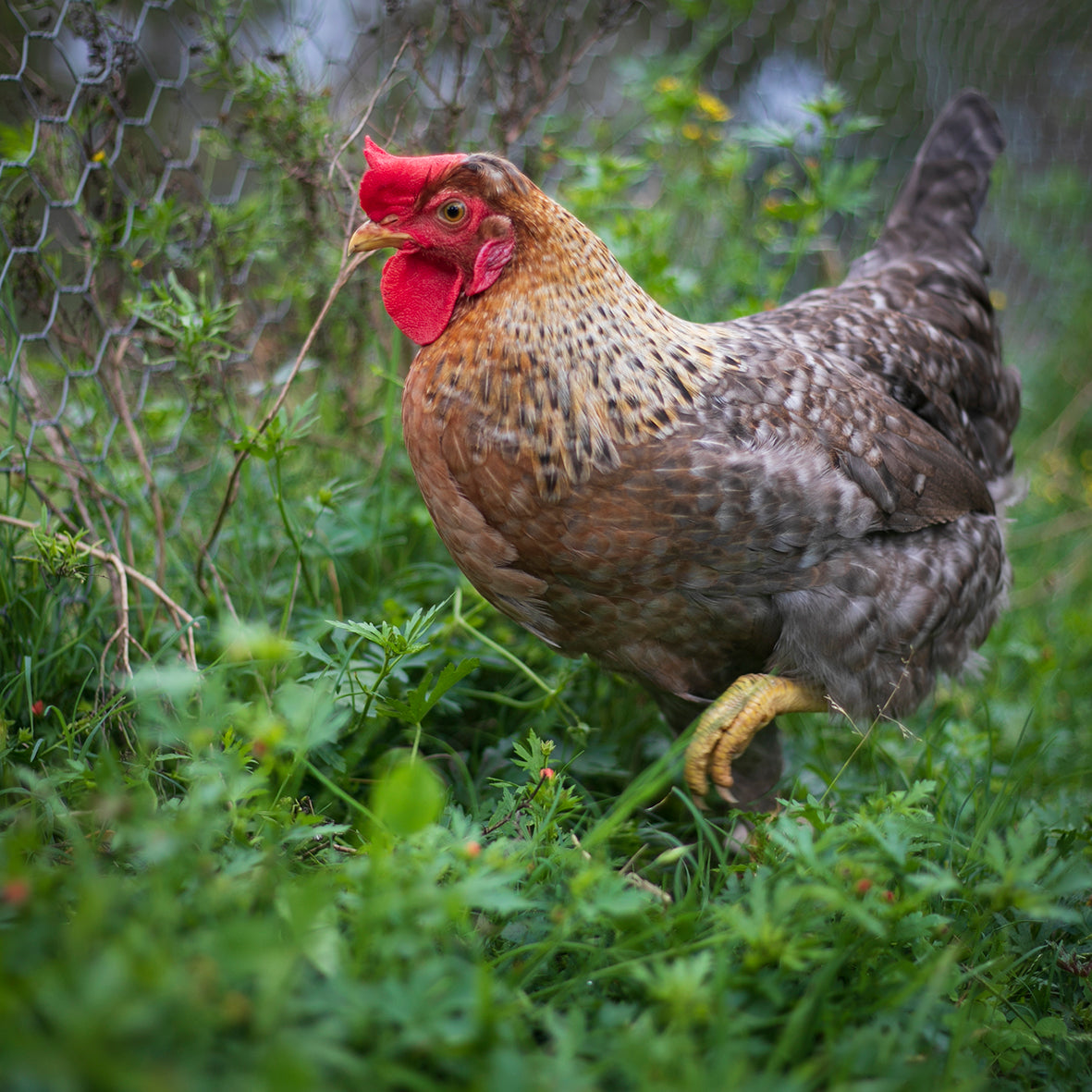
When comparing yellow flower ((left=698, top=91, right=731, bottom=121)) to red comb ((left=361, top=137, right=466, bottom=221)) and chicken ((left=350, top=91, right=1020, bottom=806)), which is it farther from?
red comb ((left=361, top=137, right=466, bottom=221))

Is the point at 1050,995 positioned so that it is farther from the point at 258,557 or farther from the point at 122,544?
the point at 122,544

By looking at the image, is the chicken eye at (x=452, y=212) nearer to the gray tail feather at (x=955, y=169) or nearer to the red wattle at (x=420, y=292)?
the red wattle at (x=420, y=292)

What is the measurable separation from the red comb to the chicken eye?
63 millimetres

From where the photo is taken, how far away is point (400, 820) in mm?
1151

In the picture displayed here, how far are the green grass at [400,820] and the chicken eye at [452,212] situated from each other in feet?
2.04

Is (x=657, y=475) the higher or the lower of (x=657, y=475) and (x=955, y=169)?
the lower

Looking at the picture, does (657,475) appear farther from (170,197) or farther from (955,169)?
(955,169)

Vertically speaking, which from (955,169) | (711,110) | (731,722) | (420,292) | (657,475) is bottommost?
(731,722)

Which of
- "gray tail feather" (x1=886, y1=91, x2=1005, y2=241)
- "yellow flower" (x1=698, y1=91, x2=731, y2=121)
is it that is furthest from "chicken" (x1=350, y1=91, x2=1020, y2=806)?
"yellow flower" (x1=698, y1=91, x2=731, y2=121)

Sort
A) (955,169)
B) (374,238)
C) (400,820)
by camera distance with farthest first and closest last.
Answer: (955,169) → (374,238) → (400,820)

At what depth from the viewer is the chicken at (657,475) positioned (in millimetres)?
1833

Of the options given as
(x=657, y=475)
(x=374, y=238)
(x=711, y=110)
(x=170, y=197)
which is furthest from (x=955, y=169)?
(x=170, y=197)

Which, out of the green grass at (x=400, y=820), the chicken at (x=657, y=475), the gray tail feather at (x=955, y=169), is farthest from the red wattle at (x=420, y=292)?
the gray tail feather at (x=955, y=169)

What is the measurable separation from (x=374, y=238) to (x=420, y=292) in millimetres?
158
